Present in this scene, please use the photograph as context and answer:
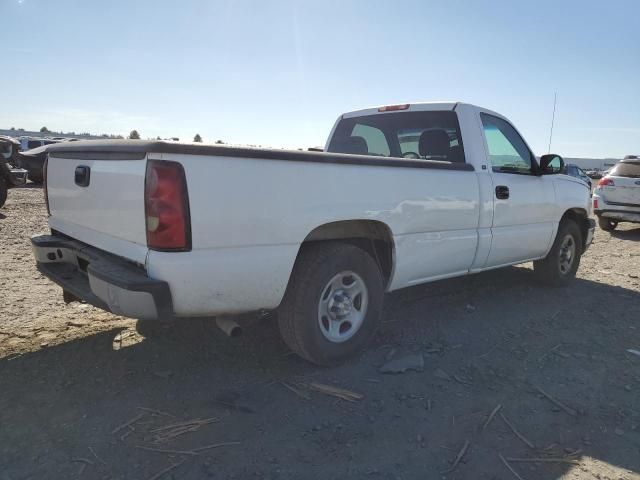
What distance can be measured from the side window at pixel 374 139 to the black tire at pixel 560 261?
2317mm

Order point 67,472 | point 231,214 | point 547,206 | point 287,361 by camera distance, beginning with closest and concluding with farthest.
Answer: point 67,472, point 231,214, point 287,361, point 547,206

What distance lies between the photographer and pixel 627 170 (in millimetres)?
10516

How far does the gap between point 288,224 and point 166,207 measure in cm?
71

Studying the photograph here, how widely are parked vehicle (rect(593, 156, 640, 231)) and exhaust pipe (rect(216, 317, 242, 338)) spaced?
10276mm

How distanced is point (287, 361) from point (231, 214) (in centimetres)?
132

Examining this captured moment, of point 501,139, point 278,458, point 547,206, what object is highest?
point 501,139

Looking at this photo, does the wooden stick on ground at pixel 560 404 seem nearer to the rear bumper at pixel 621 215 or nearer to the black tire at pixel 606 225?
the rear bumper at pixel 621 215

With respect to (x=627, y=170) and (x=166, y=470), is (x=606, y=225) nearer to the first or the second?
(x=627, y=170)

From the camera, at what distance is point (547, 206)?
201 inches

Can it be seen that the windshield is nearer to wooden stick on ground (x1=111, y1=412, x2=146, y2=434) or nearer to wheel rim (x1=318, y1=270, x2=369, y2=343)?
wheel rim (x1=318, y1=270, x2=369, y2=343)

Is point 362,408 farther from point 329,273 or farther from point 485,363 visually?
point 485,363

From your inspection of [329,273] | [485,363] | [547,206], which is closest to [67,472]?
[329,273]

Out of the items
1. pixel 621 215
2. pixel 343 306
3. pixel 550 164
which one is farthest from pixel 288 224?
pixel 621 215

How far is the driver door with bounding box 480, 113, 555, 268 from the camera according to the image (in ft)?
14.6
